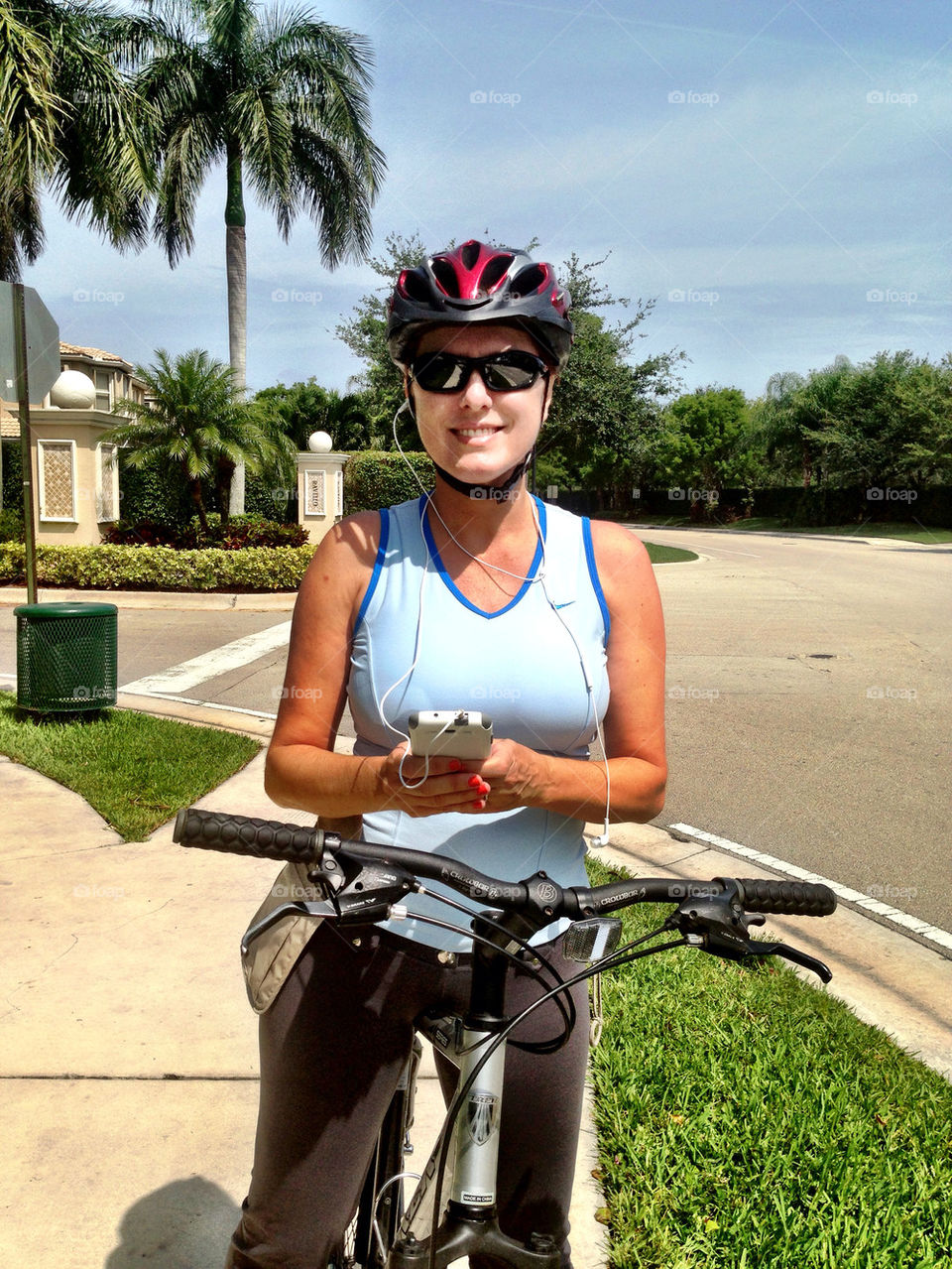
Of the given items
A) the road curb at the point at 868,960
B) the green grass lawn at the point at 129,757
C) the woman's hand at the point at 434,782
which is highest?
the woman's hand at the point at 434,782

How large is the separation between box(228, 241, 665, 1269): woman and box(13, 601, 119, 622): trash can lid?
6048 mm

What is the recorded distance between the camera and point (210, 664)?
10922mm

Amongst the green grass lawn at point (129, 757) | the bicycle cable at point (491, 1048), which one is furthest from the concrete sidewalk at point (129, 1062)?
the bicycle cable at point (491, 1048)

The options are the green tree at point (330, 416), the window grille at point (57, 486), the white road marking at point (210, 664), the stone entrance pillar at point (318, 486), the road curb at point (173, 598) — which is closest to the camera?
the white road marking at point (210, 664)

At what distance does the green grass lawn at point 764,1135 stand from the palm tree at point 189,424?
51.0 feet

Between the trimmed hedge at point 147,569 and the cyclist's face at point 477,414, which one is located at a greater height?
the cyclist's face at point 477,414

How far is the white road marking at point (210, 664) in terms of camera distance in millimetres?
9555

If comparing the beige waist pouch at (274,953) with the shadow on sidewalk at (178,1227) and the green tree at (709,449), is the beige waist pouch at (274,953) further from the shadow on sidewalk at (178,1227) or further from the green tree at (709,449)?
the green tree at (709,449)

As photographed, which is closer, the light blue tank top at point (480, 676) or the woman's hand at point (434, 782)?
the woman's hand at point (434, 782)

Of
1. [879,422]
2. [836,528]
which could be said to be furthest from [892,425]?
[836,528]

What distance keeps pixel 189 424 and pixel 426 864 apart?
17.8 metres

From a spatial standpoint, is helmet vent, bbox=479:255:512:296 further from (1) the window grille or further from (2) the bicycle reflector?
(1) the window grille

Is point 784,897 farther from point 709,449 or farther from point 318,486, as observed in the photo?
point 709,449

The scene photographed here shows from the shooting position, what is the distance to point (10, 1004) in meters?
3.58
